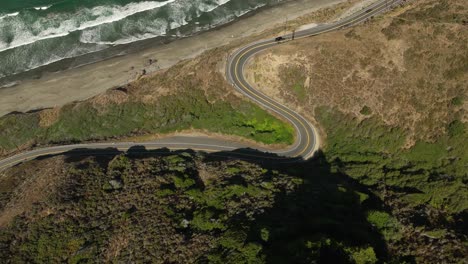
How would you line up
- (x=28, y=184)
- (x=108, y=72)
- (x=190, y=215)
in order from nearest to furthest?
A: 1. (x=190, y=215)
2. (x=28, y=184)
3. (x=108, y=72)

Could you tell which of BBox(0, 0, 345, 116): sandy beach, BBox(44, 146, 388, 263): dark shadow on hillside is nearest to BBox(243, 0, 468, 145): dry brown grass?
BBox(44, 146, 388, 263): dark shadow on hillside

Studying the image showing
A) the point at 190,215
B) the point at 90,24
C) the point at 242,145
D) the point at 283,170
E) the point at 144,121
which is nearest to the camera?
the point at 190,215

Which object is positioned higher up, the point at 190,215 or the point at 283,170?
the point at 283,170

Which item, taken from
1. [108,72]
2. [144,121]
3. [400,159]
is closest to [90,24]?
[108,72]

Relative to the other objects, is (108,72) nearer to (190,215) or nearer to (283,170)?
(190,215)

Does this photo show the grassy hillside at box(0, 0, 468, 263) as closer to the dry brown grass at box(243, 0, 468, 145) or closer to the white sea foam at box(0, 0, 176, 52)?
the dry brown grass at box(243, 0, 468, 145)

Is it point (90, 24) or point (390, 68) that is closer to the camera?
point (390, 68)

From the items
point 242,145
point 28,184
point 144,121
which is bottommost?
point 28,184
